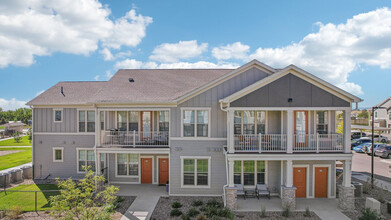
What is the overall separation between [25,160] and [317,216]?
26.4 metres

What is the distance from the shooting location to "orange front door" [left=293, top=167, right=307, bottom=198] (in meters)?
13.1

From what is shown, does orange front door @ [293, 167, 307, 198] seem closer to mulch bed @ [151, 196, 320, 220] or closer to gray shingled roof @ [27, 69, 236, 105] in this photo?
mulch bed @ [151, 196, 320, 220]

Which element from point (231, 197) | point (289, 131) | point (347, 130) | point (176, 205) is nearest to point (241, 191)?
point (231, 197)

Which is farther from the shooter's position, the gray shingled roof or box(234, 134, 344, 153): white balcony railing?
the gray shingled roof

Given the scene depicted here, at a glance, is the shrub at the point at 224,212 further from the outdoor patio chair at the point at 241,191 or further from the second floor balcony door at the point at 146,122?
the second floor balcony door at the point at 146,122

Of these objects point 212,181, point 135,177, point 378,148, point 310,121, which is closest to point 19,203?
point 135,177

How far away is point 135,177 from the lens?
1528 centimetres

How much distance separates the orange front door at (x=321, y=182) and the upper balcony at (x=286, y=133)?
1719mm

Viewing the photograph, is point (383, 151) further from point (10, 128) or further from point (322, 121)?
point (10, 128)

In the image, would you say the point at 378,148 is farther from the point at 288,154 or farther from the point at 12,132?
the point at 12,132

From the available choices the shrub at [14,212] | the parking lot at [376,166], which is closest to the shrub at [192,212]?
the shrub at [14,212]

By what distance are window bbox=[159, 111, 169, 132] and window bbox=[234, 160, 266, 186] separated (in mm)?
5182

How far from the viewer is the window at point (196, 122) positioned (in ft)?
43.5

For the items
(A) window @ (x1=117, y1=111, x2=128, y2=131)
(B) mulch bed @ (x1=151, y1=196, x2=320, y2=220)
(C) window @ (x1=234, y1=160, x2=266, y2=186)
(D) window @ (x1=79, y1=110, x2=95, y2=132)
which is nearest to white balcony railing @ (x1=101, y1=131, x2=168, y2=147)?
(A) window @ (x1=117, y1=111, x2=128, y2=131)
